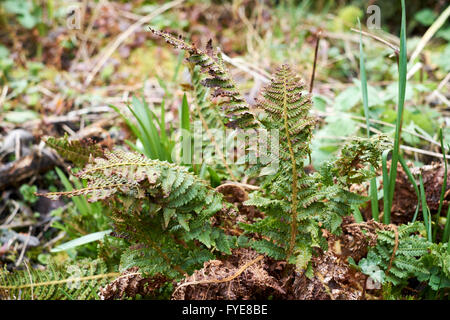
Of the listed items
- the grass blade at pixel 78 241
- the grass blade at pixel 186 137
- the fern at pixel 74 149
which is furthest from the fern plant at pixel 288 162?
the grass blade at pixel 78 241

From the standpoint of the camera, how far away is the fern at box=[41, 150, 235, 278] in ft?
4.09

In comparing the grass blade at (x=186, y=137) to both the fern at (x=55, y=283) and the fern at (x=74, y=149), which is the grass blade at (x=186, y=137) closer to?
the fern at (x=74, y=149)

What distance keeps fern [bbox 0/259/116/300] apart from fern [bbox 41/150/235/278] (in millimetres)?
198

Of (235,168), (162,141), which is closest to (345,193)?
(235,168)

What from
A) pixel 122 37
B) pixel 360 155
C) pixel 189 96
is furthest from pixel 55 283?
pixel 122 37

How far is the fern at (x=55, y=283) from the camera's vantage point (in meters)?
1.52

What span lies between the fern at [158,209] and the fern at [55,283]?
0.65 ft

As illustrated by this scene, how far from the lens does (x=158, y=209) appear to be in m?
1.32

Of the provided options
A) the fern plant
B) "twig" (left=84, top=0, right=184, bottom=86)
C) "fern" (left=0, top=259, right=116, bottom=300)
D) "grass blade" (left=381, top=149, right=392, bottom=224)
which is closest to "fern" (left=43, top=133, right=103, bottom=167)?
"fern" (left=0, top=259, right=116, bottom=300)

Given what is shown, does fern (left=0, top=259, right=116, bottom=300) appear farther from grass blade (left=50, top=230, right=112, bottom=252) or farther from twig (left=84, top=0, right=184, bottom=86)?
twig (left=84, top=0, right=184, bottom=86)

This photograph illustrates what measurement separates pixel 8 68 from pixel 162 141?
182 cm

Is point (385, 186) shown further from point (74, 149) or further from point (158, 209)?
point (74, 149)

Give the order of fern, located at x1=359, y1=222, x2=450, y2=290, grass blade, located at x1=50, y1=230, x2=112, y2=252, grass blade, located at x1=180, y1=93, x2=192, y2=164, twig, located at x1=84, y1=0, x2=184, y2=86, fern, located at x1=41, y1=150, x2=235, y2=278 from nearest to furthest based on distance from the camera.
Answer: fern, located at x1=41, y1=150, x2=235, y2=278 → fern, located at x1=359, y1=222, x2=450, y2=290 → grass blade, located at x1=50, y1=230, x2=112, y2=252 → grass blade, located at x1=180, y1=93, x2=192, y2=164 → twig, located at x1=84, y1=0, x2=184, y2=86
